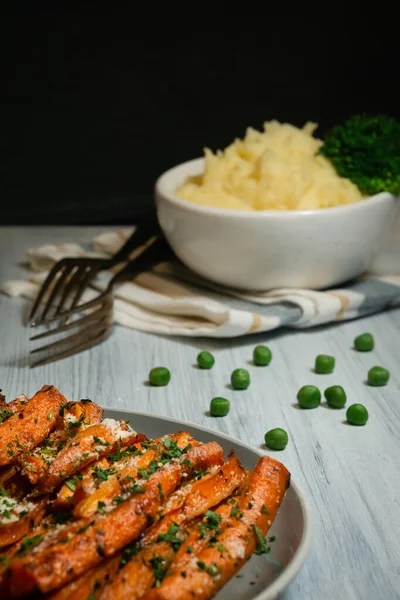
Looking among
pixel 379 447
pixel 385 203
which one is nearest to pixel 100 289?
pixel 385 203

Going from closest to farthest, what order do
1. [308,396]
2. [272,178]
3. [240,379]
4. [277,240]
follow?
1. [308,396]
2. [240,379]
3. [277,240]
4. [272,178]

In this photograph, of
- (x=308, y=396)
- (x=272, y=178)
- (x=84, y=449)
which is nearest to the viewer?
(x=84, y=449)

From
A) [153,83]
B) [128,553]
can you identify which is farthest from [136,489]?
[153,83]

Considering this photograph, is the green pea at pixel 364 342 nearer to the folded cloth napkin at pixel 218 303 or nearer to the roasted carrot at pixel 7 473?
the folded cloth napkin at pixel 218 303

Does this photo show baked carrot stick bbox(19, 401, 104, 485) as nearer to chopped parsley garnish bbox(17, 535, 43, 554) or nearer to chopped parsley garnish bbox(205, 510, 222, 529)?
chopped parsley garnish bbox(17, 535, 43, 554)

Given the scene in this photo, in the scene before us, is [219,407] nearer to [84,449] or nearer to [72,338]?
[72,338]

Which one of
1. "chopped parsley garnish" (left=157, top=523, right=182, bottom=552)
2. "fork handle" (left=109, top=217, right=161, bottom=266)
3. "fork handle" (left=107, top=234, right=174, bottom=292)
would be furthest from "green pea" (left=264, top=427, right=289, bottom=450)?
"fork handle" (left=109, top=217, right=161, bottom=266)
